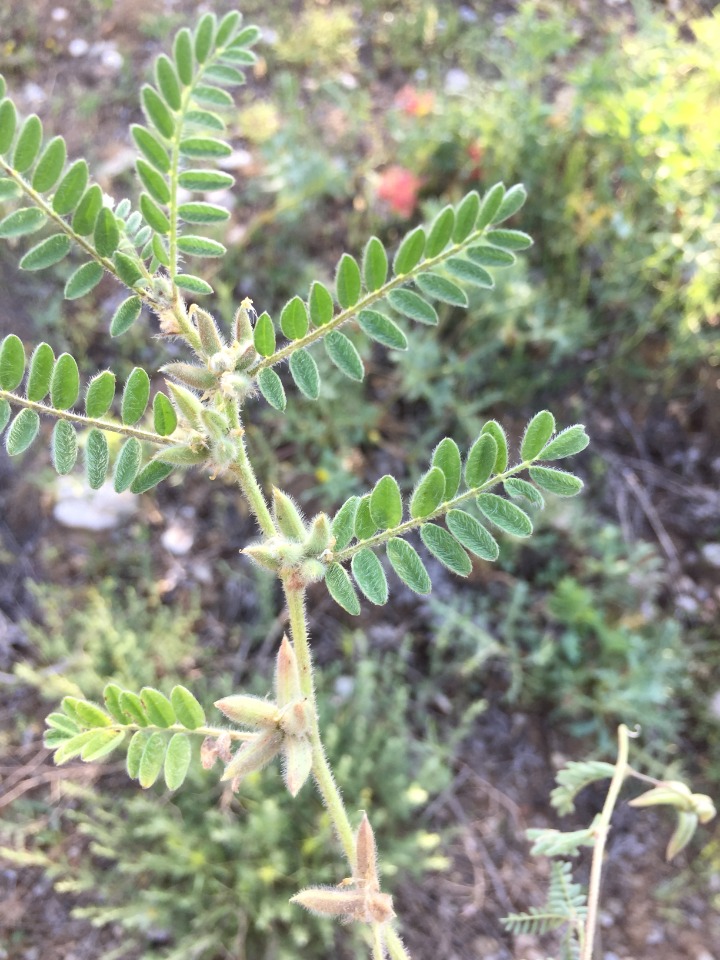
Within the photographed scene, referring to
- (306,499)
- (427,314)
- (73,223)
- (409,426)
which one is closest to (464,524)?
(427,314)

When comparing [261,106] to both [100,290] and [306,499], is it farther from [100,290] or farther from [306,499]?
[306,499]

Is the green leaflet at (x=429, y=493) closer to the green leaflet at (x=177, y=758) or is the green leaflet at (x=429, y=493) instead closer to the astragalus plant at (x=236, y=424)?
the astragalus plant at (x=236, y=424)

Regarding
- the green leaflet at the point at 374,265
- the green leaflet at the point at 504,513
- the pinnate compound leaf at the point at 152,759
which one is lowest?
the pinnate compound leaf at the point at 152,759

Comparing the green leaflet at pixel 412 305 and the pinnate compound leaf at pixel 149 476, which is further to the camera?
the green leaflet at pixel 412 305

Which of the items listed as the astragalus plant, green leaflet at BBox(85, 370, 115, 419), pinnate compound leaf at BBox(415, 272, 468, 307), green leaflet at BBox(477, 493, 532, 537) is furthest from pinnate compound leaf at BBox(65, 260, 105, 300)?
green leaflet at BBox(477, 493, 532, 537)

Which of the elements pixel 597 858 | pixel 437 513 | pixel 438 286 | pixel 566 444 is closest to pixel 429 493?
pixel 437 513

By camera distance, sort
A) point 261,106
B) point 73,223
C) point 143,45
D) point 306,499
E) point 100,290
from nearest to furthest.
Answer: point 73,223, point 306,499, point 100,290, point 261,106, point 143,45

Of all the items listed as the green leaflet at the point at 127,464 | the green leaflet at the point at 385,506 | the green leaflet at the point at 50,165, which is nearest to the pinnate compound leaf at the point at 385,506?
the green leaflet at the point at 385,506
